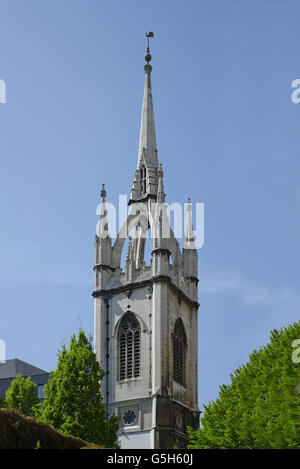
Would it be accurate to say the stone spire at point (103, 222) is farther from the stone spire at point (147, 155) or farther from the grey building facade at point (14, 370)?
the grey building facade at point (14, 370)

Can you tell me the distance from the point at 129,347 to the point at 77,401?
2437 cm

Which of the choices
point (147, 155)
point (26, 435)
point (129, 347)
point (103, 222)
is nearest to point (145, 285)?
point (129, 347)

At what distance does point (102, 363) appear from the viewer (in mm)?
82562

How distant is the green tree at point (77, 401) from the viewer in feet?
187

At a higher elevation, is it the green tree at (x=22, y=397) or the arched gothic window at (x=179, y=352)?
the arched gothic window at (x=179, y=352)

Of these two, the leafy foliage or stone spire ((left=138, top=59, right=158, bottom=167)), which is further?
stone spire ((left=138, top=59, right=158, bottom=167))

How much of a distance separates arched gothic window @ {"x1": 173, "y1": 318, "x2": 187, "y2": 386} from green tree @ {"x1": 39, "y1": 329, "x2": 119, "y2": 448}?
2277 centimetres

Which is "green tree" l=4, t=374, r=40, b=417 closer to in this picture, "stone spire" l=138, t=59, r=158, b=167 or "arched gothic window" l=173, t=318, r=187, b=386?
"arched gothic window" l=173, t=318, r=187, b=386

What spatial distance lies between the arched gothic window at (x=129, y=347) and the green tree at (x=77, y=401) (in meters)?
20.8

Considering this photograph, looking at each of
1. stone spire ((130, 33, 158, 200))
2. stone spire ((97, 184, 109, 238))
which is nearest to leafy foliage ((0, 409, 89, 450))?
stone spire ((97, 184, 109, 238))

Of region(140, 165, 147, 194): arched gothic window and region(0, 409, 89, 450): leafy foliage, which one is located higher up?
region(140, 165, 147, 194): arched gothic window

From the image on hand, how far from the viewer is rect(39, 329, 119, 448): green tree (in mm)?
57000

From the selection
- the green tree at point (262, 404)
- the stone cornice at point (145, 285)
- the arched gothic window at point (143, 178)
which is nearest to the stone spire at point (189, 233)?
the arched gothic window at point (143, 178)

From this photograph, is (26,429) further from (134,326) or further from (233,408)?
(134,326)
